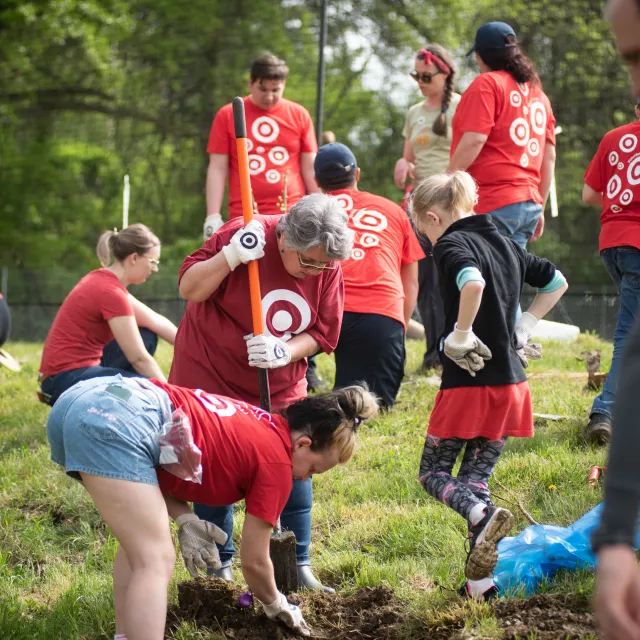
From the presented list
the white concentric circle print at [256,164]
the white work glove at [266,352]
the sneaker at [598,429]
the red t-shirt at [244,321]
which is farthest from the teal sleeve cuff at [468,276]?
the white concentric circle print at [256,164]

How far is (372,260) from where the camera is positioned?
597cm

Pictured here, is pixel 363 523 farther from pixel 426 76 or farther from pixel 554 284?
pixel 426 76

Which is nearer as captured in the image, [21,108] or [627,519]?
[627,519]

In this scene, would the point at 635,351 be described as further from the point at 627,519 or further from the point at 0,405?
the point at 0,405

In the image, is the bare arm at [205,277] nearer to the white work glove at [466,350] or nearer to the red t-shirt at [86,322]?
the white work glove at [466,350]

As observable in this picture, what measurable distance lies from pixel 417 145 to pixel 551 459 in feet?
10.1

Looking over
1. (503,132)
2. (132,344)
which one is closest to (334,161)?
(503,132)

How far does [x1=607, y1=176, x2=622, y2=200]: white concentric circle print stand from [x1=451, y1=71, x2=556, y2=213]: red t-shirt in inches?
32.6

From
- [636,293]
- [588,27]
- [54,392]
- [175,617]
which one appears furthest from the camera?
[588,27]

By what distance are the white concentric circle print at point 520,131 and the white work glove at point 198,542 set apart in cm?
340

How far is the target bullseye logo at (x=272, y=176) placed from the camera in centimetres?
643

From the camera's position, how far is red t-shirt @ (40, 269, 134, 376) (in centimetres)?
568

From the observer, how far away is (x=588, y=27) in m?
16.4

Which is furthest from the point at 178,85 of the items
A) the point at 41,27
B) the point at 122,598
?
the point at 122,598
